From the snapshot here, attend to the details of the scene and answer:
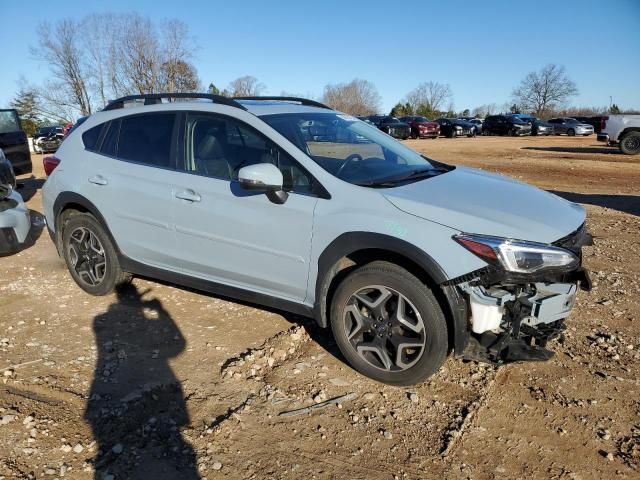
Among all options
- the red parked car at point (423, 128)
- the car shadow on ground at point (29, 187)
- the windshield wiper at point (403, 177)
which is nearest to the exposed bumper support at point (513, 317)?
the windshield wiper at point (403, 177)

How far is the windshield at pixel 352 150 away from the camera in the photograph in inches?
136

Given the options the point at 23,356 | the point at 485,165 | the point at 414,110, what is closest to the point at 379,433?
the point at 23,356

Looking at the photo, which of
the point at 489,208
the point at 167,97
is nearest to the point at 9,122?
the point at 167,97

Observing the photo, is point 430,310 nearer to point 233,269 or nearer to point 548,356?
point 548,356

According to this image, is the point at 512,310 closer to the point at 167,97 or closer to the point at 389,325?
the point at 389,325

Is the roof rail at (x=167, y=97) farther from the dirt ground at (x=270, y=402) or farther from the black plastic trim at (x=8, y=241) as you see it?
the dirt ground at (x=270, y=402)

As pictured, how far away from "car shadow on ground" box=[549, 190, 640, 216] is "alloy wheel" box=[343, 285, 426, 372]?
6.79 m

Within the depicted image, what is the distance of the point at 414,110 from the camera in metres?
71.8

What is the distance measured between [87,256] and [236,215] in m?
2.02

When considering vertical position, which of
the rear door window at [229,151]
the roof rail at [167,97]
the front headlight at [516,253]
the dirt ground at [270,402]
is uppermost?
the roof rail at [167,97]

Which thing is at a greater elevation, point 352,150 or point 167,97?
point 167,97

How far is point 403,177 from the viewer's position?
11.7 feet

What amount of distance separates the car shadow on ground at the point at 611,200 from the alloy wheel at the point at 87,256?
25.9ft

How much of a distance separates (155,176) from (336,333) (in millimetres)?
1940
